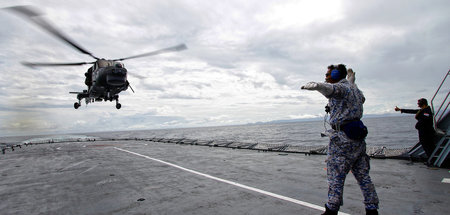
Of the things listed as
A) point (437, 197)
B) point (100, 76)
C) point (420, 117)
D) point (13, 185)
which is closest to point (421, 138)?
point (420, 117)

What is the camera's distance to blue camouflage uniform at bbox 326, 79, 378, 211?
307 centimetres

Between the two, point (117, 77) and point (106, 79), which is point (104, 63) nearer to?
point (106, 79)

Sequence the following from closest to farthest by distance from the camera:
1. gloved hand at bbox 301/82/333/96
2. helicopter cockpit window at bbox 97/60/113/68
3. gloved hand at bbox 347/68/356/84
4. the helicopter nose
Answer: gloved hand at bbox 301/82/333/96, gloved hand at bbox 347/68/356/84, the helicopter nose, helicopter cockpit window at bbox 97/60/113/68

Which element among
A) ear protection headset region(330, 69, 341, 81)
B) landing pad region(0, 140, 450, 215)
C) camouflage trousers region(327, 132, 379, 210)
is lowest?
landing pad region(0, 140, 450, 215)

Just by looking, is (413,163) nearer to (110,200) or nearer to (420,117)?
(420,117)

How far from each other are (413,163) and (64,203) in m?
10.4

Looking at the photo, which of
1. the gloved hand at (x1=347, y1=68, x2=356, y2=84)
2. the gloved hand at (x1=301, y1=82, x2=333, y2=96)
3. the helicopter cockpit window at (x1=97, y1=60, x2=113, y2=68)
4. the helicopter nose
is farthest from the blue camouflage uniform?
the helicopter cockpit window at (x1=97, y1=60, x2=113, y2=68)

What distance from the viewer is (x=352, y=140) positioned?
3133 mm

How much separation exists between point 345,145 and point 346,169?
1.05 feet

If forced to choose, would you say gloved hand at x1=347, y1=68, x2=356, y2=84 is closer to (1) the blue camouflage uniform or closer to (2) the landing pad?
(1) the blue camouflage uniform

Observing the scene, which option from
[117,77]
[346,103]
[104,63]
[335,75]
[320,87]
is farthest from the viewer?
[104,63]

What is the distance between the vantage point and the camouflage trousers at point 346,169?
3.06 metres

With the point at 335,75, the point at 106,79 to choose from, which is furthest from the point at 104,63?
the point at 335,75

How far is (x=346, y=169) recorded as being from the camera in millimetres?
3105
